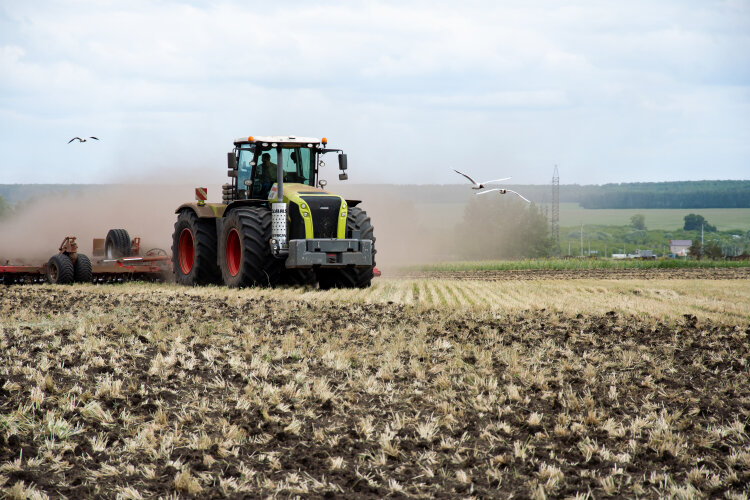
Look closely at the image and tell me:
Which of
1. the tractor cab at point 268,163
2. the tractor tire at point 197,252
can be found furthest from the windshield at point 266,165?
the tractor tire at point 197,252

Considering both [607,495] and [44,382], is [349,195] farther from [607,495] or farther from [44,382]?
[607,495]

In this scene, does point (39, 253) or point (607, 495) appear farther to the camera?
point (39, 253)

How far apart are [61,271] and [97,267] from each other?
814 mm

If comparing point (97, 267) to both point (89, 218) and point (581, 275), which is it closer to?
point (89, 218)

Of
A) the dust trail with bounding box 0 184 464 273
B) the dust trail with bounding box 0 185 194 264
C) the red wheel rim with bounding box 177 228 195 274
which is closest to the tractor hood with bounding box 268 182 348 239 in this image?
the red wheel rim with bounding box 177 228 195 274

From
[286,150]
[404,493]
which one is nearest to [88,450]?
[404,493]

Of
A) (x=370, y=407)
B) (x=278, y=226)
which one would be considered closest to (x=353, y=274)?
(x=278, y=226)

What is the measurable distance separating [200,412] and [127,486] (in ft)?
4.44

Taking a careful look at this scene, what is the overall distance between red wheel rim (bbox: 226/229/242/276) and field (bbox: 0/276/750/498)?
5.22 meters

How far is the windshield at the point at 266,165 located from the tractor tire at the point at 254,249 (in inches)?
26.1

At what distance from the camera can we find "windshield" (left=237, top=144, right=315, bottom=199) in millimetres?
15945

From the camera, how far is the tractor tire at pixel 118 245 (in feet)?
63.6

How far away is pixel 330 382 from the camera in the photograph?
6.80 metres

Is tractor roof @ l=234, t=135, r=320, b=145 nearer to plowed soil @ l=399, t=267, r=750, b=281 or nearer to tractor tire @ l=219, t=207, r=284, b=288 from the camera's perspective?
tractor tire @ l=219, t=207, r=284, b=288
